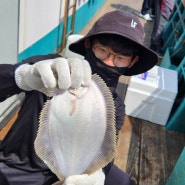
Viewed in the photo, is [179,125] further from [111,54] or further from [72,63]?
[72,63]

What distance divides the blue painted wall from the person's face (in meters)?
1.92

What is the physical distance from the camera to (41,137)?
1.40 meters

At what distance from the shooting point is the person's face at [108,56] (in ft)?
6.01

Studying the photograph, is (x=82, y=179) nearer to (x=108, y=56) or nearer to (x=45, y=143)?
(x=45, y=143)

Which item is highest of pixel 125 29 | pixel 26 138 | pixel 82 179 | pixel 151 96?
pixel 125 29

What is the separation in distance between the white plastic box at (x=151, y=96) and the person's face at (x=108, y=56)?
2157 mm

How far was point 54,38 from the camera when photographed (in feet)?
16.7

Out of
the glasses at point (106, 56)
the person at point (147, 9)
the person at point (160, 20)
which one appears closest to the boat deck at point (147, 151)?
the glasses at point (106, 56)

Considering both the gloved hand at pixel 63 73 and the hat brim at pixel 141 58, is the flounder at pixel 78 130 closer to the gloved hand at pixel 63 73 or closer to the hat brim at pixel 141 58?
the gloved hand at pixel 63 73

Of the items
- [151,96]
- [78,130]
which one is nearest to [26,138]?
[78,130]

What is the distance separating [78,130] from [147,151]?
237 cm

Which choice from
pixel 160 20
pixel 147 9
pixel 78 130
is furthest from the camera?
pixel 147 9

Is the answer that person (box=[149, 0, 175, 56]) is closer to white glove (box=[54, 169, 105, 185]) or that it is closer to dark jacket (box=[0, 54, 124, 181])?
dark jacket (box=[0, 54, 124, 181])

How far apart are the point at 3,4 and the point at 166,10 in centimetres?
525
